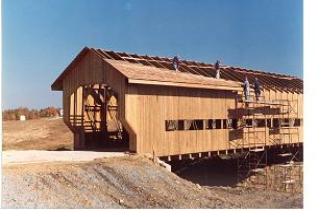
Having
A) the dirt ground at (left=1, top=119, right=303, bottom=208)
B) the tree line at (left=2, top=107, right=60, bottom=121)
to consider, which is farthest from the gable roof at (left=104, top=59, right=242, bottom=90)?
the tree line at (left=2, top=107, right=60, bottom=121)

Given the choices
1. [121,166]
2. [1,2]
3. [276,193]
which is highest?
[1,2]

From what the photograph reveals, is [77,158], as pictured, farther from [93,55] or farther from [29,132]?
[29,132]

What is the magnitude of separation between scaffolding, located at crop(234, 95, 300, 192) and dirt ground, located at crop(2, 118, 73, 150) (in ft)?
55.0

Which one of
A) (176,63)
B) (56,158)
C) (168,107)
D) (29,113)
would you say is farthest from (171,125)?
(29,113)

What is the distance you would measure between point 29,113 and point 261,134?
130ft

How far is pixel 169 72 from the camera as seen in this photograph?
29578mm

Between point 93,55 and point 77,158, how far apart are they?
6572 millimetres

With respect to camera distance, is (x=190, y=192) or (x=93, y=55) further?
(x=93, y=55)

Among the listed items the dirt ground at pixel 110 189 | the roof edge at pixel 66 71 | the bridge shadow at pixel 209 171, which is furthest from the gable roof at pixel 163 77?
the bridge shadow at pixel 209 171

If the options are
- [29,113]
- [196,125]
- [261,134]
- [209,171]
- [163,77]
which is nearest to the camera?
[163,77]

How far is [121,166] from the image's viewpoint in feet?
75.0

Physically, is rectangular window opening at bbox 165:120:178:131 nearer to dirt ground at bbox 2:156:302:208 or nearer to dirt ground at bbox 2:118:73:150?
dirt ground at bbox 2:156:302:208

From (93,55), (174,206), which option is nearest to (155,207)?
(174,206)

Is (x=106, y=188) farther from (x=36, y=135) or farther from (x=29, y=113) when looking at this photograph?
(x=29, y=113)
